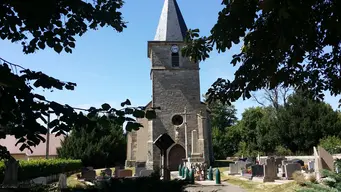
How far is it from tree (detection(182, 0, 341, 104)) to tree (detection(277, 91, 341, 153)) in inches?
1034

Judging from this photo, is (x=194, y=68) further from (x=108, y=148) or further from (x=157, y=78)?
(x=108, y=148)

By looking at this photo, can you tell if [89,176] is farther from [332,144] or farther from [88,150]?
[332,144]

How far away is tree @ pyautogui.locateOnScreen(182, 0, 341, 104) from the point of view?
3029 millimetres

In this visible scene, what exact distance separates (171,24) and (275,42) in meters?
28.3

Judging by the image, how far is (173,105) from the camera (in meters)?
29.9

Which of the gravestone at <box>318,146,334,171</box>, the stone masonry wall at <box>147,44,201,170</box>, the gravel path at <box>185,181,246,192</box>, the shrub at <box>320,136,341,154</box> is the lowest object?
the gravel path at <box>185,181,246,192</box>

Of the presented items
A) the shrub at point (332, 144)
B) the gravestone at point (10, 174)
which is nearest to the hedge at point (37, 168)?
the gravestone at point (10, 174)

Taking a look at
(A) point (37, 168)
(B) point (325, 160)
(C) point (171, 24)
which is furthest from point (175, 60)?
(B) point (325, 160)

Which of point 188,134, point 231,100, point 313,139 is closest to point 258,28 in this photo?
point 231,100

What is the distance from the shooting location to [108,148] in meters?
36.9

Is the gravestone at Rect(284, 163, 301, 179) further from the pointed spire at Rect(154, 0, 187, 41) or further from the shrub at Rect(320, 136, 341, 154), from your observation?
the pointed spire at Rect(154, 0, 187, 41)

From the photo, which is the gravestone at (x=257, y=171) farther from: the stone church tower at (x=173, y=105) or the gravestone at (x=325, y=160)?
the stone church tower at (x=173, y=105)

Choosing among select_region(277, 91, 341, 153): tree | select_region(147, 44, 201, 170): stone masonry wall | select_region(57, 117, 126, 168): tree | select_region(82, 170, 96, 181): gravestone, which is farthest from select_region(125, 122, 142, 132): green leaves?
select_region(57, 117, 126, 168): tree

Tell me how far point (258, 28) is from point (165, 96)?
85.4ft
